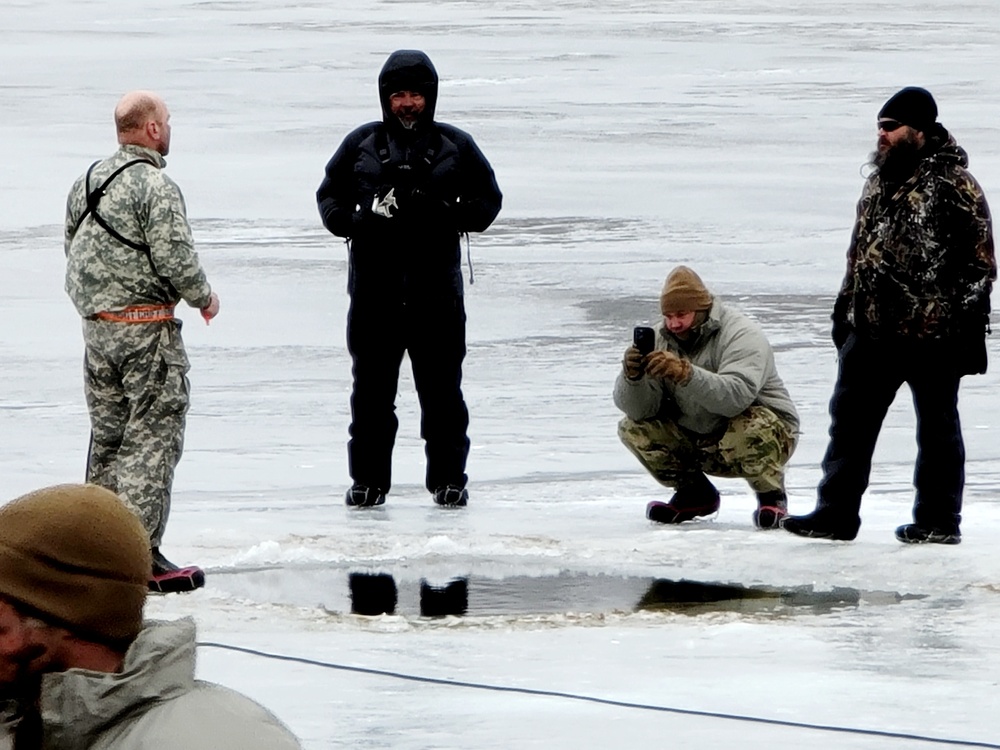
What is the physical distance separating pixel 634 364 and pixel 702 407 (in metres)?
0.28

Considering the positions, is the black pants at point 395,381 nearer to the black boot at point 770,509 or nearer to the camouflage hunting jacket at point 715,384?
the camouflage hunting jacket at point 715,384

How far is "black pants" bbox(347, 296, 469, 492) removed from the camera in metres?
8.20

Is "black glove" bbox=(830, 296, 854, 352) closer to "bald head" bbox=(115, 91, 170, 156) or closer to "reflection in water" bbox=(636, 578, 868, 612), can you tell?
"reflection in water" bbox=(636, 578, 868, 612)

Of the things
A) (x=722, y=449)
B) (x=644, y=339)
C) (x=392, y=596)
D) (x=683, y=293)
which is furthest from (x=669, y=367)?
(x=392, y=596)

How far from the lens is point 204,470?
28.9 ft

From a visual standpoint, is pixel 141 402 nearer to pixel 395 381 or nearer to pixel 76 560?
pixel 395 381

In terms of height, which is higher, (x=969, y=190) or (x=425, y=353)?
(x=969, y=190)

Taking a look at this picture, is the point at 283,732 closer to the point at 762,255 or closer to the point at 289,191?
the point at 762,255

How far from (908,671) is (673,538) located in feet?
6.11

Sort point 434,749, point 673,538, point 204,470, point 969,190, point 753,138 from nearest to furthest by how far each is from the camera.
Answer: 1. point 434,749
2. point 969,190
3. point 673,538
4. point 204,470
5. point 753,138

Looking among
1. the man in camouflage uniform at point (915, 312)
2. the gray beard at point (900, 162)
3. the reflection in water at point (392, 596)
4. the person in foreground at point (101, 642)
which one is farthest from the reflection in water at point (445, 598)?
the person in foreground at point (101, 642)

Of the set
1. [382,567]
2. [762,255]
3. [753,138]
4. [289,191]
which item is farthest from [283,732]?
[753,138]

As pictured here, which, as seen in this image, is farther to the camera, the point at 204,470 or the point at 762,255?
the point at 762,255

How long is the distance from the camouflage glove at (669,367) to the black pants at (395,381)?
34.8 inches
